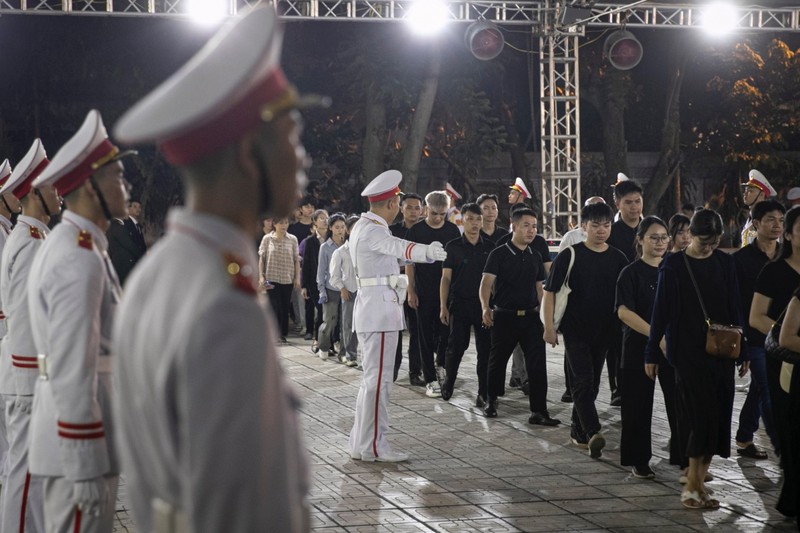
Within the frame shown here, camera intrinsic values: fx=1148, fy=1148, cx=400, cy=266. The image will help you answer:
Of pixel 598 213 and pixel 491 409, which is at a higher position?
pixel 598 213

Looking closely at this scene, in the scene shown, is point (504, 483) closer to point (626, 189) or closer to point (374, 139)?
point (626, 189)

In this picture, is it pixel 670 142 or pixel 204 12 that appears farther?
pixel 670 142

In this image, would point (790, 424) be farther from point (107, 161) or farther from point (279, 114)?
point (279, 114)

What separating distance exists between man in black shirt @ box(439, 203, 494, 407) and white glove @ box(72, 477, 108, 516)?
7528 mm

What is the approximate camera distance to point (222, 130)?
85.6 inches

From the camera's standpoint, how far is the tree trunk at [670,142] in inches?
1024

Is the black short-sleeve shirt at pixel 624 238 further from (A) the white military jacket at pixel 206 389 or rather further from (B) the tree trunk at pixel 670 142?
(B) the tree trunk at pixel 670 142

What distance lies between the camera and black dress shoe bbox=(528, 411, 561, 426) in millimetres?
9914

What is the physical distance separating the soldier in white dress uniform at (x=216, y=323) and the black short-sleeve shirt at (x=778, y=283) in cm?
534

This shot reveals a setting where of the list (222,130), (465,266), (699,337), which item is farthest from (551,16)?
(222,130)

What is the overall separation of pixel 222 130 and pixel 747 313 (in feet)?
24.6

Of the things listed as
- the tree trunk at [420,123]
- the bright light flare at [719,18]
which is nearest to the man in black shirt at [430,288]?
the bright light flare at [719,18]

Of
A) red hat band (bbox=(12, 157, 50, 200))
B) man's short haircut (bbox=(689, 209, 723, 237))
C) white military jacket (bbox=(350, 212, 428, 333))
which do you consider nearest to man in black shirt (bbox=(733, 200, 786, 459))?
man's short haircut (bbox=(689, 209, 723, 237))

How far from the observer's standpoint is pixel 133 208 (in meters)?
16.1
